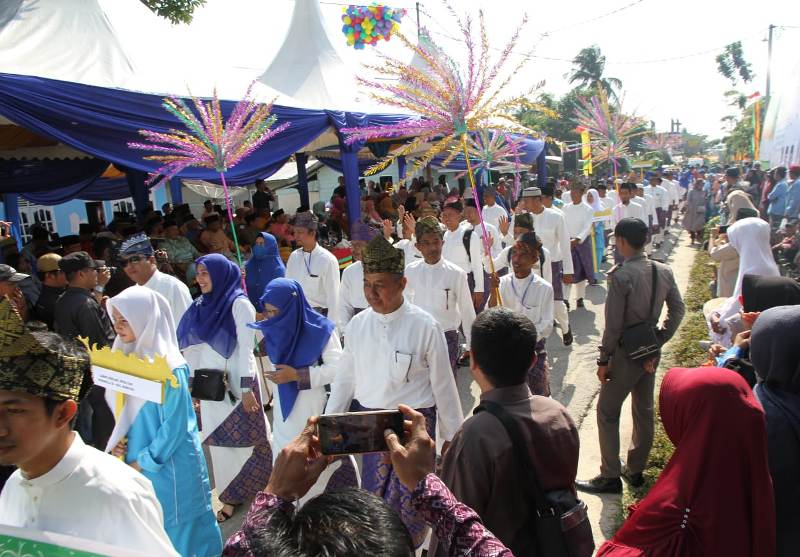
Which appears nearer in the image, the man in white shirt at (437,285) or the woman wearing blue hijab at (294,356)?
the woman wearing blue hijab at (294,356)

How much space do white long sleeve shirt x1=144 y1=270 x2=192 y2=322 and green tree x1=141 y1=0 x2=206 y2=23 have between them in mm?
13855

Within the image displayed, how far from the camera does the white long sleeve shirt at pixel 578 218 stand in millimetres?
9297

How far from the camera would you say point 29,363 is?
1.71 meters

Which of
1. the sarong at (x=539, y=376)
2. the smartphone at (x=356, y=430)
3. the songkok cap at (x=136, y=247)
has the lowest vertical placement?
the sarong at (x=539, y=376)

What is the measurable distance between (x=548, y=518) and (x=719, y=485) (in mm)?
529

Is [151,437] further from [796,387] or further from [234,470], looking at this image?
[796,387]

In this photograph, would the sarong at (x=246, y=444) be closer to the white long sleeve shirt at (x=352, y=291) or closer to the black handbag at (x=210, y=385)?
the black handbag at (x=210, y=385)

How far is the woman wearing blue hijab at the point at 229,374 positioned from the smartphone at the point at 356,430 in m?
2.36

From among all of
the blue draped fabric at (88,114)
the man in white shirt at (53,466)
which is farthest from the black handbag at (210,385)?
the blue draped fabric at (88,114)

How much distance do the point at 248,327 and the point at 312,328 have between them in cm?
53

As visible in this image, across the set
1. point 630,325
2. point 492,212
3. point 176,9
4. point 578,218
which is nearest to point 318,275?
point 630,325

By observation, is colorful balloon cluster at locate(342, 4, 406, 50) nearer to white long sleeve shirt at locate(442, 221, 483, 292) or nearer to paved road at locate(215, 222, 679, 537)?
white long sleeve shirt at locate(442, 221, 483, 292)

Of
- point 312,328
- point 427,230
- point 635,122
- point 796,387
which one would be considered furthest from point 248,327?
point 635,122

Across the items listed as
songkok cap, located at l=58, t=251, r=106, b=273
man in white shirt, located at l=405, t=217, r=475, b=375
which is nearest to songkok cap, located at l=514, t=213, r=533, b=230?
man in white shirt, located at l=405, t=217, r=475, b=375
